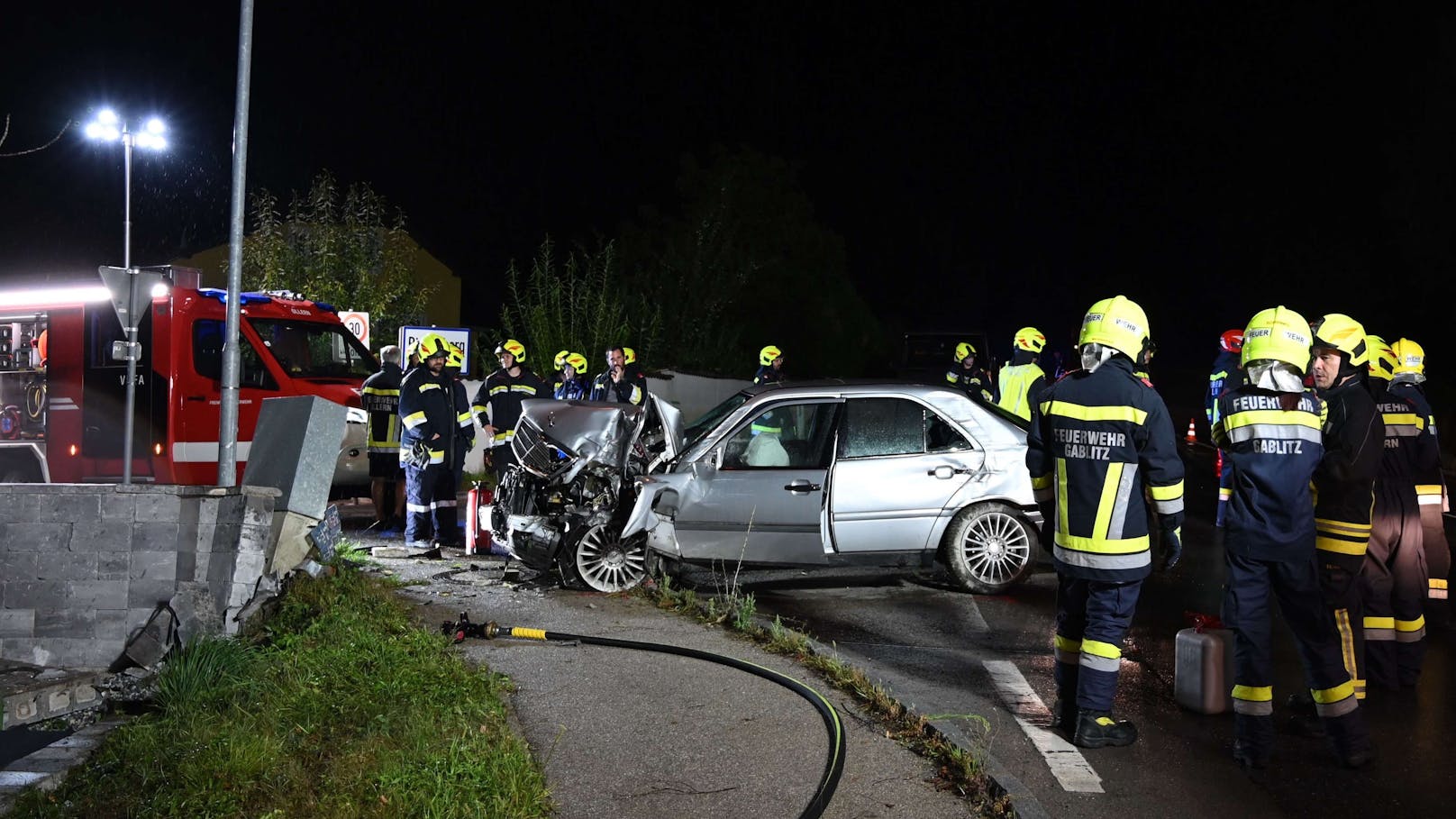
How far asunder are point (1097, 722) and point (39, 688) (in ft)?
17.6

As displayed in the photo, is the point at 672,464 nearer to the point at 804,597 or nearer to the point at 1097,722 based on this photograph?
the point at 804,597

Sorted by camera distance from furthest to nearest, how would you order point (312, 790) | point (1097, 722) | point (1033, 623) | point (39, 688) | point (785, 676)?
point (1033, 623) → point (39, 688) → point (785, 676) → point (1097, 722) → point (312, 790)

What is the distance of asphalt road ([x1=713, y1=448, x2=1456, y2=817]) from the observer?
468cm

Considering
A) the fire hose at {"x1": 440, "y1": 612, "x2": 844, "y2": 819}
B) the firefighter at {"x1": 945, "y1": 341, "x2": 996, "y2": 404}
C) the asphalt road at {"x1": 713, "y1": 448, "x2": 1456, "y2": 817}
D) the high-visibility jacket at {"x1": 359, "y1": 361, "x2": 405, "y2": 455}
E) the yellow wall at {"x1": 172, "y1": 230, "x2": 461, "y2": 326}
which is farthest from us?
the yellow wall at {"x1": 172, "y1": 230, "x2": 461, "y2": 326}

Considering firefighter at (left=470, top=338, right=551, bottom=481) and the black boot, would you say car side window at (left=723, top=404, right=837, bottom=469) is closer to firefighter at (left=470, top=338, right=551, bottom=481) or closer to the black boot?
the black boot

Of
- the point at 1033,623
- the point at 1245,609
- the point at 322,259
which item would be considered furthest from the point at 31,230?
the point at 1245,609

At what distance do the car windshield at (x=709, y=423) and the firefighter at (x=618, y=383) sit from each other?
15.7ft

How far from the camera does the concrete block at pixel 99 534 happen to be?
7070 millimetres

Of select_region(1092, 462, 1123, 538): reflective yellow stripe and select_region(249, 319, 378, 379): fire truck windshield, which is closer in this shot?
select_region(1092, 462, 1123, 538): reflective yellow stripe

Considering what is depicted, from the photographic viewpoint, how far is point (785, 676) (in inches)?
233

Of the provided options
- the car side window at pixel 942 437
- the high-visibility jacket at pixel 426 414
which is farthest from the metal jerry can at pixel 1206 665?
the high-visibility jacket at pixel 426 414

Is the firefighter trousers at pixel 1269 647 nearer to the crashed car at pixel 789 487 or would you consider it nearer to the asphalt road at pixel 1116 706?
the asphalt road at pixel 1116 706

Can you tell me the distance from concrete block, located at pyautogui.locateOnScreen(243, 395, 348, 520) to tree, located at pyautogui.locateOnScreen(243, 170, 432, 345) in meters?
14.1

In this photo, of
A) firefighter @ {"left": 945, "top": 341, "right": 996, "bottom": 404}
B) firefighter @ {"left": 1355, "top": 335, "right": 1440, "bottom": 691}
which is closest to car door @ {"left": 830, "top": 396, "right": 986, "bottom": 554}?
firefighter @ {"left": 1355, "top": 335, "right": 1440, "bottom": 691}
